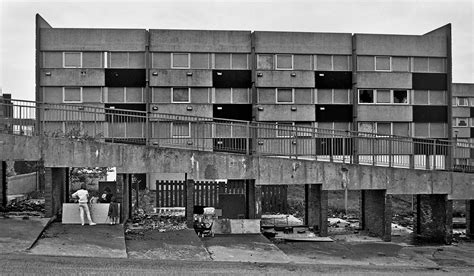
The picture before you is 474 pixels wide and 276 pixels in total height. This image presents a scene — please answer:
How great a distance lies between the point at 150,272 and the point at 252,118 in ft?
84.3

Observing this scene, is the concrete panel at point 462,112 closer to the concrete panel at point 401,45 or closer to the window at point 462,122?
the window at point 462,122

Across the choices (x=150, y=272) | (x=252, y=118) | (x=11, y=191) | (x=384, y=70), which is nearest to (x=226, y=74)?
(x=252, y=118)

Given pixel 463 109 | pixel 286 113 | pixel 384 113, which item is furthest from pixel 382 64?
pixel 463 109

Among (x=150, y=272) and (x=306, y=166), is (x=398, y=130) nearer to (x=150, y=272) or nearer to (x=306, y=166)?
(x=306, y=166)

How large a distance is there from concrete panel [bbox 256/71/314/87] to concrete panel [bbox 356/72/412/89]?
3591 mm

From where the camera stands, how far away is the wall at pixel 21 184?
87.3 feet

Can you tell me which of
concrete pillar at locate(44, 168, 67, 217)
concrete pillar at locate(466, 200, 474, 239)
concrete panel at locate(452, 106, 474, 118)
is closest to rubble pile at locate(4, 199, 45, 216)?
concrete pillar at locate(44, 168, 67, 217)

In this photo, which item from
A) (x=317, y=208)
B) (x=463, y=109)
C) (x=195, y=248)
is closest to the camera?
(x=195, y=248)

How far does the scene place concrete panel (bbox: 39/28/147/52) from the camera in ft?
111

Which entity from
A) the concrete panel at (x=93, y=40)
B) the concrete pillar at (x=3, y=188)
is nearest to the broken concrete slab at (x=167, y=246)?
the concrete pillar at (x=3, y=188)

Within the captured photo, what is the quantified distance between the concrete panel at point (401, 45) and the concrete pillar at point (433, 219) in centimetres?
1806

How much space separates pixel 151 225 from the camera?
16.9m

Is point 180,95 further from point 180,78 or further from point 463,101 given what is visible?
point 463,101

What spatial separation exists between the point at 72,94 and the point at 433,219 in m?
24.9
